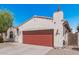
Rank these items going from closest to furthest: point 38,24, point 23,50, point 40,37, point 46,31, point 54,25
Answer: point 23,50, point 54,25, point 46,31, point 40,37, point 38,24

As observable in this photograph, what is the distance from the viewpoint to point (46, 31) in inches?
790

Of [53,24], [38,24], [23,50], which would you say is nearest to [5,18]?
[38,24]

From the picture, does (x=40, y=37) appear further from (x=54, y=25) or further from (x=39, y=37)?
(x=54, y=25)

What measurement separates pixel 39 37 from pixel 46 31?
1103 mm

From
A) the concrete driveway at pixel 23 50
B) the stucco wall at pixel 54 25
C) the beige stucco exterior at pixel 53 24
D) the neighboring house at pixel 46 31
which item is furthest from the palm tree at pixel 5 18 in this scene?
the concrete driveway at pixel 23 50

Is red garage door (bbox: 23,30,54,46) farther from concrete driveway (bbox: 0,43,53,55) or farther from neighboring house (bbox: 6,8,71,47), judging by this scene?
concrete driveway (bbox: 0,43,53,55)

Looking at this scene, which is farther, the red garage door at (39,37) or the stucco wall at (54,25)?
the red garage door at (39,37)

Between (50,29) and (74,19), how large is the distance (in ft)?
9.40

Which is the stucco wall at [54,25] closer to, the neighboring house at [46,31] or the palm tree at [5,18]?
the neighboring house at [46,31]

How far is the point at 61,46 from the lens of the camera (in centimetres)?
1870

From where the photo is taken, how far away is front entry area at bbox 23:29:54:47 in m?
19.6

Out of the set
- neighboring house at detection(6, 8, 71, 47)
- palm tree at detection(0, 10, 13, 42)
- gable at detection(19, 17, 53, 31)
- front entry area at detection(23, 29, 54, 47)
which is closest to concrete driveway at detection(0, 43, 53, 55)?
front entry area at detection(23, 29, 54, 47)

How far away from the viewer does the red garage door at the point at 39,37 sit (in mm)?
19641
